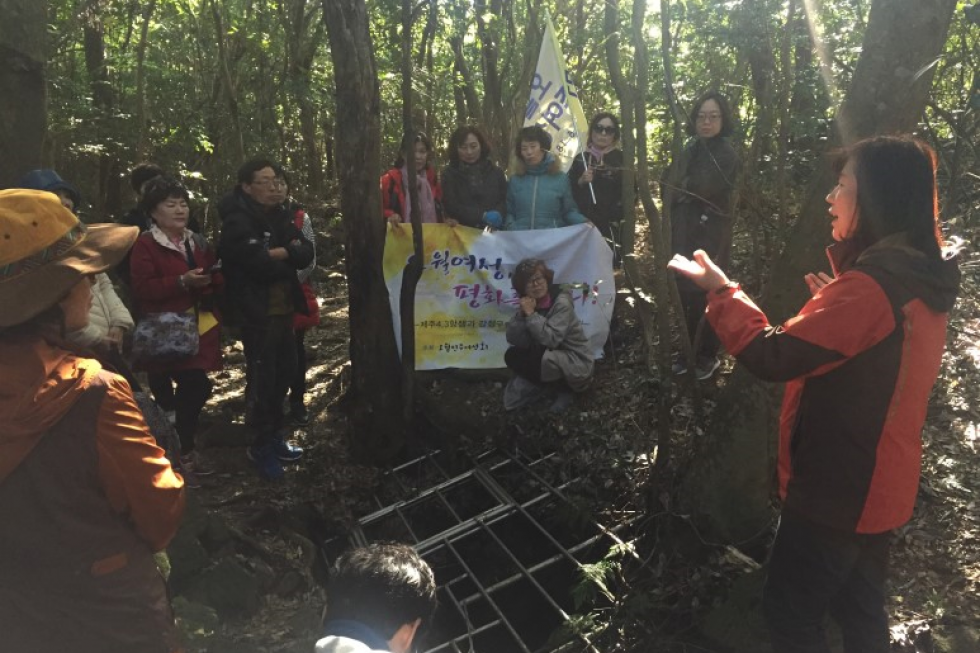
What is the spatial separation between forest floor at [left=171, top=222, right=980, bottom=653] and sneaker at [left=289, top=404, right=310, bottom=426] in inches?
4.0

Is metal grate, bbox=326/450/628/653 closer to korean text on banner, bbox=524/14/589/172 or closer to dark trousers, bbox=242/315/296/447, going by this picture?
dark trousers, bbox=242/315/296/447

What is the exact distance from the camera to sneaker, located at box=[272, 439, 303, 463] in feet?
17.6

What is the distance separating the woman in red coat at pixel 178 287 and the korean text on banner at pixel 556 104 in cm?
295

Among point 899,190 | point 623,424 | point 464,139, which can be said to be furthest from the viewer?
point 464,139

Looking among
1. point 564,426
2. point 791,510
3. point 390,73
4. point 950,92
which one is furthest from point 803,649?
point 390,73

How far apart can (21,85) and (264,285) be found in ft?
6.30

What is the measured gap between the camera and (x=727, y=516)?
3.73 meters

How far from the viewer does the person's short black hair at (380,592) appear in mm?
1682

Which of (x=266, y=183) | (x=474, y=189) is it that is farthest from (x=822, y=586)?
(x=474, y=189)

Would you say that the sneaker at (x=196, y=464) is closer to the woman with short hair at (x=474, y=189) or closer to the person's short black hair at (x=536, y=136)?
the woman with short hair at (x=474, y=189)

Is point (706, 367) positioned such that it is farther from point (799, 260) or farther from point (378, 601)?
point (378, 601)

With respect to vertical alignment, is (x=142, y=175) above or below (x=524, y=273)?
above

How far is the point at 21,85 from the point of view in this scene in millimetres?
3426

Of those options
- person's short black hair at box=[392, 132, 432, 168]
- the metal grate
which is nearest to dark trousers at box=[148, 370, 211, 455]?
the metal grate
